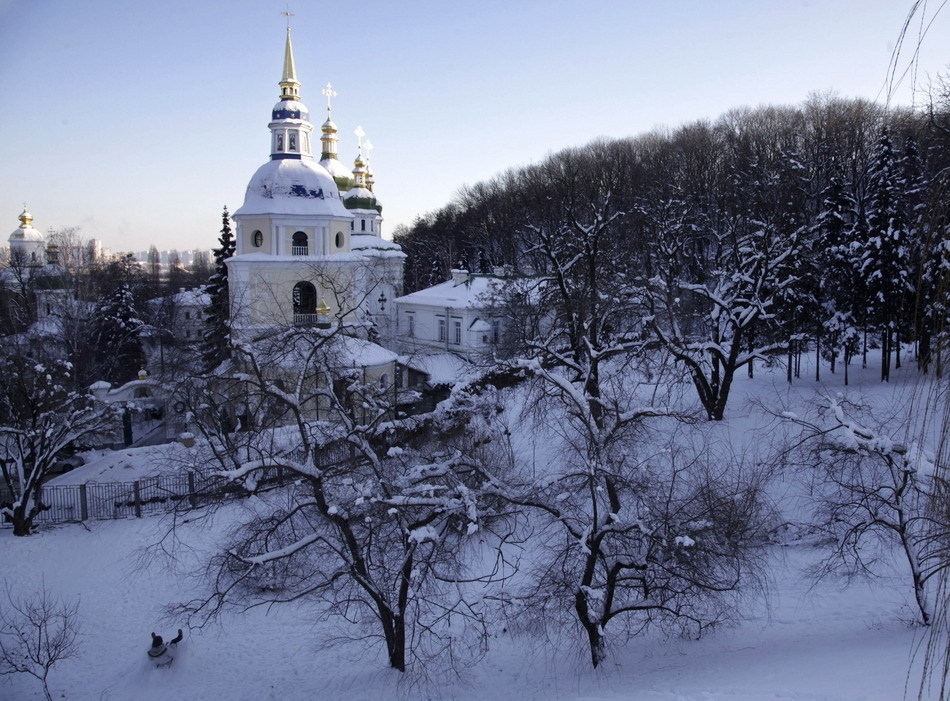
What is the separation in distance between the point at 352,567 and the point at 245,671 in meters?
3.20

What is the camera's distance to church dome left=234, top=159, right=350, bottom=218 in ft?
87.2

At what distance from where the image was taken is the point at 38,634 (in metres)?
10.3

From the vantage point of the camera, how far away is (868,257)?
2106cm

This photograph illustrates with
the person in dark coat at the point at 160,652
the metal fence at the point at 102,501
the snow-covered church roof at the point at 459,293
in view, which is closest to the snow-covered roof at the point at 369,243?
the snow-covered church roof at the point at 459,293

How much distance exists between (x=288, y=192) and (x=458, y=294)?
10931 mm

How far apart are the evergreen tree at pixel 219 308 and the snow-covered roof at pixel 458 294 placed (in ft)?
30.3

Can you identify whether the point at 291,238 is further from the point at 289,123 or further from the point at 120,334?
the point at 120,334

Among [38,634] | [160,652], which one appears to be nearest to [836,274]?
[160,652]

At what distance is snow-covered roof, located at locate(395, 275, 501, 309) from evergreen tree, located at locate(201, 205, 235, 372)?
9228 millimetres

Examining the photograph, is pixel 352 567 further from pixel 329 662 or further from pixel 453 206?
pixel 453 206

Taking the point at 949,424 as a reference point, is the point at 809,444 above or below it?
below

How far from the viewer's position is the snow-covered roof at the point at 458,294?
33875mm

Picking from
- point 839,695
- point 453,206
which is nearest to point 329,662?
point 839,695

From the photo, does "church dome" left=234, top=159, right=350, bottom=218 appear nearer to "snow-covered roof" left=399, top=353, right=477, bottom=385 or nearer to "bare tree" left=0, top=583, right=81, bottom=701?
"snow-covered roof" left=399, top=353, right=477, bottom=385
